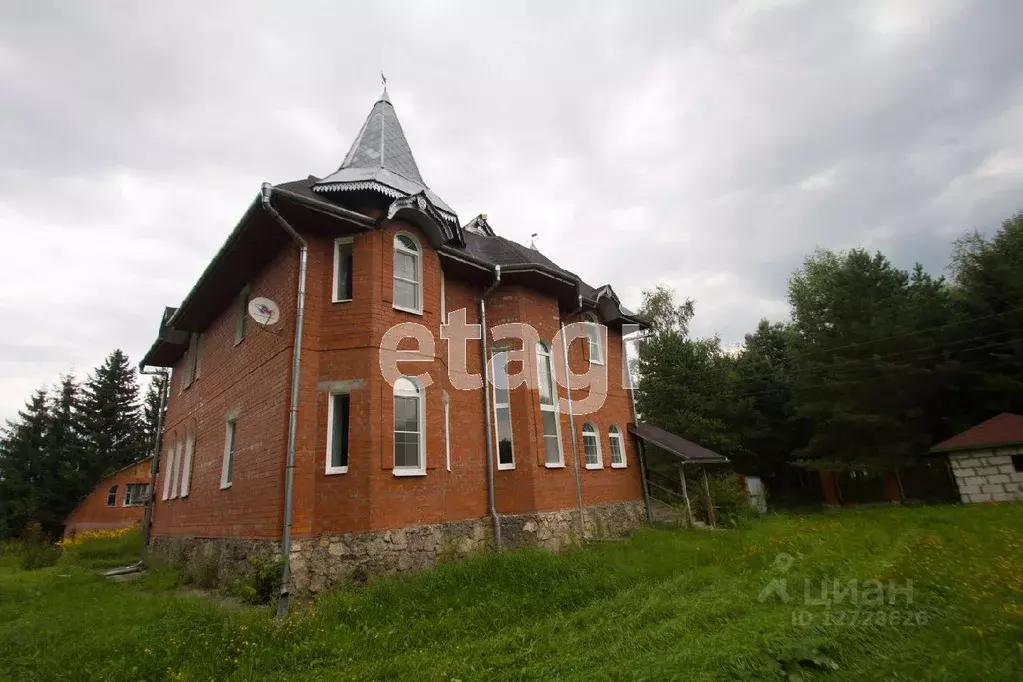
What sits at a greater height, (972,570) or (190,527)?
(190,527)

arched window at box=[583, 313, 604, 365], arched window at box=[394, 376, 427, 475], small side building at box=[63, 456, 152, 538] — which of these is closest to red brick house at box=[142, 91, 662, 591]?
arched window at box=[394, 376, 427, 475]

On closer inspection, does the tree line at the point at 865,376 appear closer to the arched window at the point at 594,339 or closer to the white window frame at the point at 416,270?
the arched window at the point at 594,339

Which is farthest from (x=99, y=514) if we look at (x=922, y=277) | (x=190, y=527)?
(x=922, y=277)

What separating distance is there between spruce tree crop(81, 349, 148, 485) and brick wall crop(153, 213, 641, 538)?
3014 cm

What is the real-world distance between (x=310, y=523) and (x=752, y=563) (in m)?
7.71

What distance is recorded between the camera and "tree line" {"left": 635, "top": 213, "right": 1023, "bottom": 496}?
20.6m

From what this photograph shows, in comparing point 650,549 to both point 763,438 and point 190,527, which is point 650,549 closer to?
point 190,527

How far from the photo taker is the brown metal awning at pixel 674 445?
15070 millimetres

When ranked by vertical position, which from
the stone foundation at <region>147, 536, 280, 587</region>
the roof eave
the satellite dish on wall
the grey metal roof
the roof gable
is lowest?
the stone foundation at <region>147, 536, 280, 587</region>

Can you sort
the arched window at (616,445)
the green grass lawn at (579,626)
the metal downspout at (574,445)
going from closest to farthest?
1. the green grass lawn at (579,626)
2. the metal downspout at (574,445)
3. the arched window at (616,445)

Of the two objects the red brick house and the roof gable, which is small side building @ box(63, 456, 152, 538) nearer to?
the red brick house

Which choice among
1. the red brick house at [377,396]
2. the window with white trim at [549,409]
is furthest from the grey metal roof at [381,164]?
the window with white trim at [549,409]

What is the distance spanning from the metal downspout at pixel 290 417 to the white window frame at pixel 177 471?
28.0 ft

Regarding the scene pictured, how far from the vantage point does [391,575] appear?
26.9ft
